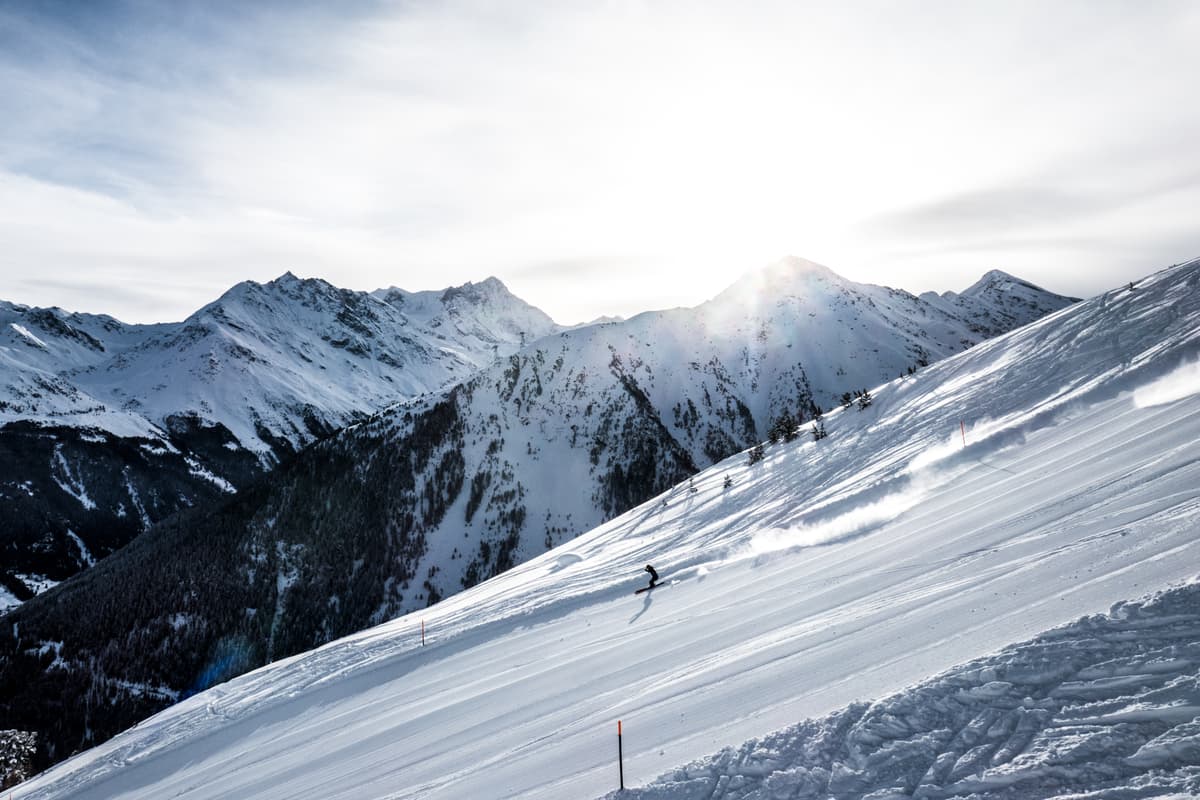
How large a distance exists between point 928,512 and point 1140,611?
625cm

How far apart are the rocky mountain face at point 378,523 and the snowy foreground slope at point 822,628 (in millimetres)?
47172

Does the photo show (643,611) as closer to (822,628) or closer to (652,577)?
(652,577)

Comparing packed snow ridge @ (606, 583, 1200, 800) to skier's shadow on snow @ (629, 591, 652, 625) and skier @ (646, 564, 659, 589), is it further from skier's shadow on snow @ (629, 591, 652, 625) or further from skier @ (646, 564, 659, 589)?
skier @ (646, 564, 659, 589)

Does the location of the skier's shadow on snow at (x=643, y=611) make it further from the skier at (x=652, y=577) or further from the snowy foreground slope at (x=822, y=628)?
the skier at (x=652, y=577)

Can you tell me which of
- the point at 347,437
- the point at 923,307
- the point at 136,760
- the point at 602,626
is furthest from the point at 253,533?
the point at 923,307

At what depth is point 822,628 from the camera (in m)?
8.06

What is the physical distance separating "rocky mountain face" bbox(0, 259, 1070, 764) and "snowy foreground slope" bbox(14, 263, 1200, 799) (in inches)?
1857

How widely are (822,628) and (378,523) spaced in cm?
7037

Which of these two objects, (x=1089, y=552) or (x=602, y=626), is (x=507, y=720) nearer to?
(x=602, y=626)

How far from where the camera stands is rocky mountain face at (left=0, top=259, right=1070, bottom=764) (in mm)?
61500

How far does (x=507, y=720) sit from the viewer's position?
884 cm

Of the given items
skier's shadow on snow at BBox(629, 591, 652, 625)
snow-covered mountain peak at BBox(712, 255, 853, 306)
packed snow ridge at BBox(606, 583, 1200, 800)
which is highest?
snow-covered mountain peak at BBox(712, 255, 853, 306)

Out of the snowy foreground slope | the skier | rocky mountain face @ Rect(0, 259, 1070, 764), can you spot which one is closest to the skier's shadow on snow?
the snowy foreground slope

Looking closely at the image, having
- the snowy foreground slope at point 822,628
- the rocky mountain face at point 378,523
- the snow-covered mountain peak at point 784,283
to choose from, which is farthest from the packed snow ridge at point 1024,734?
the snow-covered mountain peak at point 784,283
